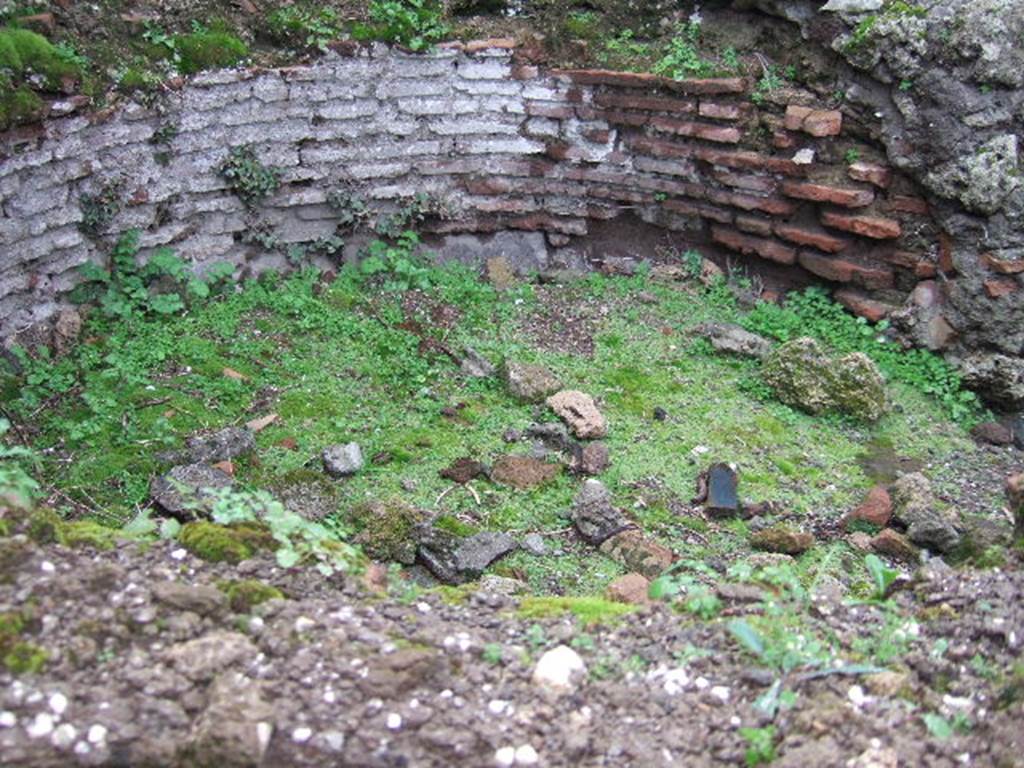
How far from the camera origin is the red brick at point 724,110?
5703mm

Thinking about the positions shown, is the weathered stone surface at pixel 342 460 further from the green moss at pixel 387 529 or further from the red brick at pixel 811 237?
the red brick at pixel 811 237

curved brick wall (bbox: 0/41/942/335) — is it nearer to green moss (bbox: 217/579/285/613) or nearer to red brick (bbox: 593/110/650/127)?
red brick (bbox: 593/110/650/127)

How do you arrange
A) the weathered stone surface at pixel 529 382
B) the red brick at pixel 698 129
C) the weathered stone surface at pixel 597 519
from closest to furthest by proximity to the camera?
the weathered stone surface at pixel 597 519 → the weathered stone surface at pixel 529 382 → the red brick at pixel 698 129

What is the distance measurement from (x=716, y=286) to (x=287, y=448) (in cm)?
270

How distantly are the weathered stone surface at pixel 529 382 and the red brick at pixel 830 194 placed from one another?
172 centimetres

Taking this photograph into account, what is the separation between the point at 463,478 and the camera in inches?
173

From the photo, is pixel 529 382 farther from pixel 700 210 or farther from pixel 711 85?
pixel 711 85

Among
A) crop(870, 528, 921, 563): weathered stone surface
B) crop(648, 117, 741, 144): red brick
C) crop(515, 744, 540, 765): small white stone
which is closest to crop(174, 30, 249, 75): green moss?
crop(648, 117, 741, 144): red brick

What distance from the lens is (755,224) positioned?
582 centimetres

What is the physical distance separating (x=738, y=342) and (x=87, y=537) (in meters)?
3.57

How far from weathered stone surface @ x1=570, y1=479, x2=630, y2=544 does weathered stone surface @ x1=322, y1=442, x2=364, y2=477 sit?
932 mm

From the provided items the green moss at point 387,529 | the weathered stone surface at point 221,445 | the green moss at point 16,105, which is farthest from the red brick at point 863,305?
the green moss at point 16,105

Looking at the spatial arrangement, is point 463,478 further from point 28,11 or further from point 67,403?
point 28,11

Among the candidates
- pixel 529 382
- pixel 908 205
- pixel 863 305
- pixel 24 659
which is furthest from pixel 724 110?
pixel 24 659
